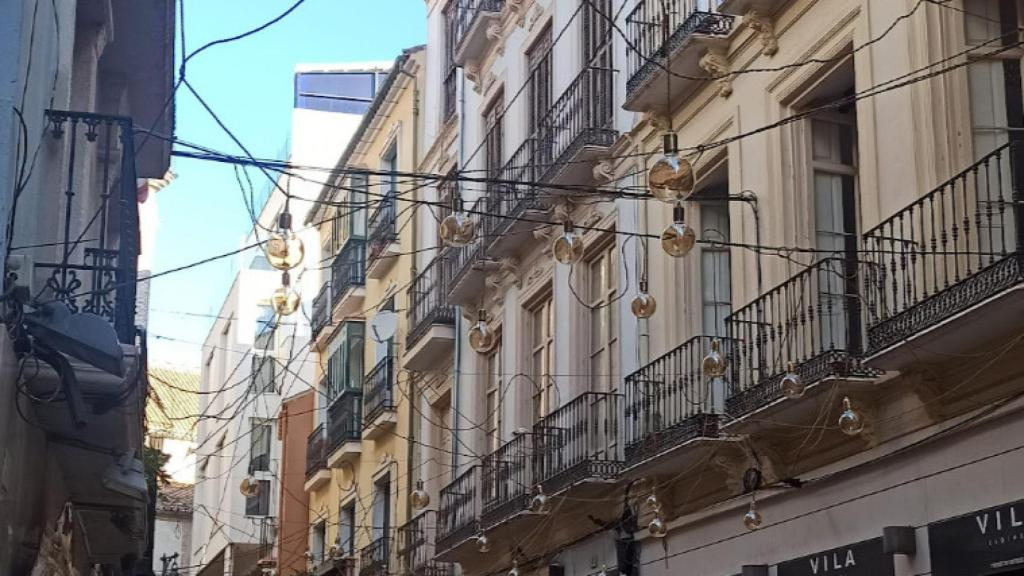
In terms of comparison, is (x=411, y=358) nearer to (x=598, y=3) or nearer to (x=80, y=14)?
(x=598, y=3)

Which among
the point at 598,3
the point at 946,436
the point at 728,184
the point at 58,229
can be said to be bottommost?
the point at 946,436

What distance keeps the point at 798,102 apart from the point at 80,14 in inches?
232

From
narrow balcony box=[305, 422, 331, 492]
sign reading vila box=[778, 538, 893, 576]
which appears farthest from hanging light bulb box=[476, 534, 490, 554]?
narrow balcony box=[305, 422, 331, 492]

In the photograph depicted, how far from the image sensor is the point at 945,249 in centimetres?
1055

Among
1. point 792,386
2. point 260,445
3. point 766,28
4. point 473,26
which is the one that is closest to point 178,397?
point 260,445

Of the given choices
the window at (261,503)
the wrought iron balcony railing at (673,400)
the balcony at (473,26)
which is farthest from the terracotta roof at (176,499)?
the wrought iron balcony railing at (673,400)

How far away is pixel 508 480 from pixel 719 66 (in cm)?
632

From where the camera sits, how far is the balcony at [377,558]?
25.4 metres

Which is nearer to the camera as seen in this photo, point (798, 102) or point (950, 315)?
point (950, 315)

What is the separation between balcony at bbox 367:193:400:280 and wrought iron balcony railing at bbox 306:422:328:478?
387 cm

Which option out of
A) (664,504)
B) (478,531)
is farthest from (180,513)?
(664,504)

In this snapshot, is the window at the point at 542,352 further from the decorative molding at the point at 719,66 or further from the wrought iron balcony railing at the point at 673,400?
the decorative molding at the point at 719,66

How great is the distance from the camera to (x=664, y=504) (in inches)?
595

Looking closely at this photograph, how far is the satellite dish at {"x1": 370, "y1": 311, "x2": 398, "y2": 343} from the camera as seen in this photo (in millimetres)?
26873
